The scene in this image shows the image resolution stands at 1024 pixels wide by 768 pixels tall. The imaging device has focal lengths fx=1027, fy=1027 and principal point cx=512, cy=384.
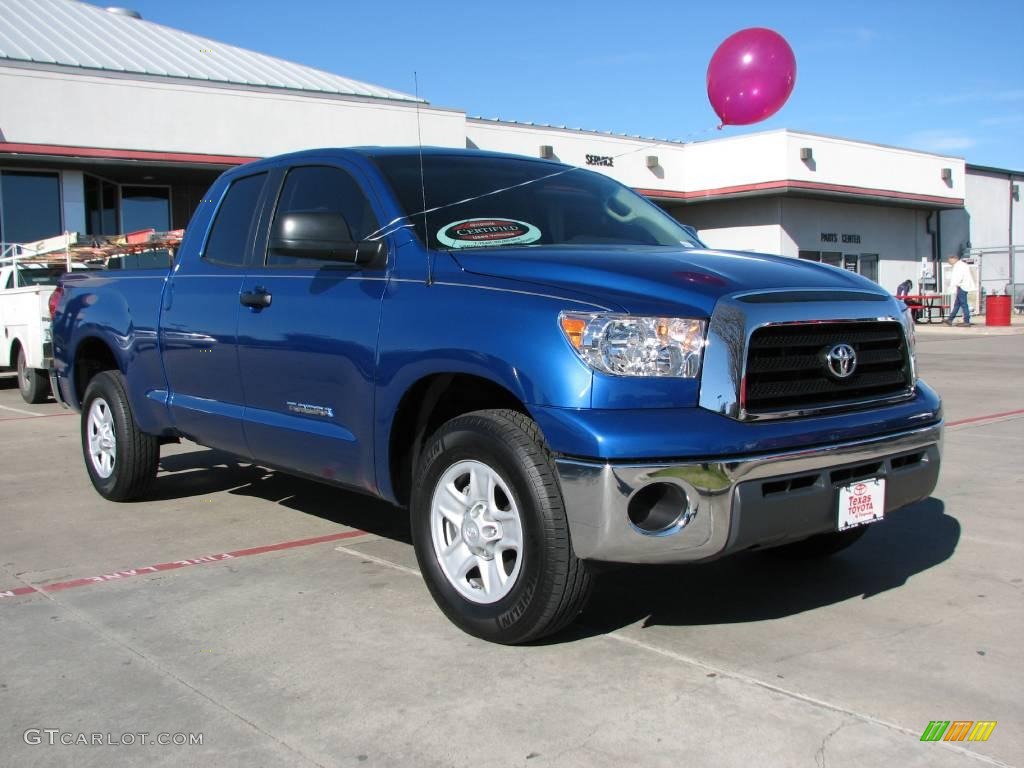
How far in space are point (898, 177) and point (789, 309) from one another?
32732mm

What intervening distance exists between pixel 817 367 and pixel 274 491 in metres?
4.06

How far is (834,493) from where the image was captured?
11.7ft

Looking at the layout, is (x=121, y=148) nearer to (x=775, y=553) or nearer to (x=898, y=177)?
(x=775, y=553)

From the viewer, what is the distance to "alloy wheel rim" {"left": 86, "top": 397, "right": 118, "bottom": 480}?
6289 mm

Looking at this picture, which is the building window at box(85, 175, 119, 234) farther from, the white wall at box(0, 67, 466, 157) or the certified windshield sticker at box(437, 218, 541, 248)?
the certified windshield sticker at box(437, 218, 541, 248)

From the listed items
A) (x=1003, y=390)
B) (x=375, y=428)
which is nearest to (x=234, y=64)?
(x=1003, y=390)

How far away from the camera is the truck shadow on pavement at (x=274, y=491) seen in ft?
19.0

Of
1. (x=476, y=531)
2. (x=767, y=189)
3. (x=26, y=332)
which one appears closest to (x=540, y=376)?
(x=476, y=531)

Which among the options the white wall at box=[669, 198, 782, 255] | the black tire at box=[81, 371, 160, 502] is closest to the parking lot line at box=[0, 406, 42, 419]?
the black tire at box=[81, 371, 160, 502]

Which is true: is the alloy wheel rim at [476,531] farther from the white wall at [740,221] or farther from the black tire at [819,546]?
the white wall at [740,221]

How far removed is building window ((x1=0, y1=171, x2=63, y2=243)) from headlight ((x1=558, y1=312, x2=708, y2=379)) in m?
19.5

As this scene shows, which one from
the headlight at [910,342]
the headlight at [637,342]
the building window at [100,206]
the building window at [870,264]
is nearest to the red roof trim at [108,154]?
the building window at [100,206]

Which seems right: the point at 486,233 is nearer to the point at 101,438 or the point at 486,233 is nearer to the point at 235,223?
the point at 235,223

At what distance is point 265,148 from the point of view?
72.3ft
